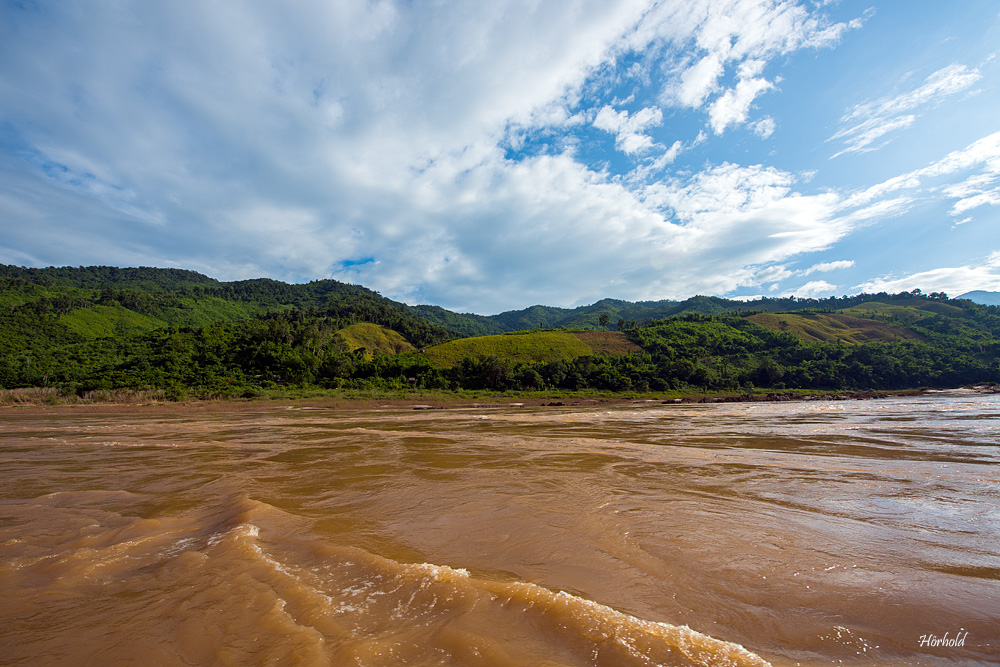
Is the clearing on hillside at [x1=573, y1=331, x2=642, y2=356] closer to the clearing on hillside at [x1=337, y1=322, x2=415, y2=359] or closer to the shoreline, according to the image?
the shoreline

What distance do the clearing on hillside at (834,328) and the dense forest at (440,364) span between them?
1.43 feet

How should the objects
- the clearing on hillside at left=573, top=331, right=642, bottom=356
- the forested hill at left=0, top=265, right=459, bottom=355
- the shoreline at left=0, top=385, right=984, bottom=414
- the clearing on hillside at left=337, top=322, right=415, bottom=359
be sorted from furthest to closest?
1. the clearing on hillside at left=337, top=322, right=415, bottom=359
2. the clearing on hillside at left=573, top=331, right=642, bottom=356
3. the forested hill at left=0, top=265, right=459, bottom=355
4. the shoreline at left=0, top=385, right=984, bottom=414

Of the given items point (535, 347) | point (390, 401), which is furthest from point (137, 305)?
point (535, 347)

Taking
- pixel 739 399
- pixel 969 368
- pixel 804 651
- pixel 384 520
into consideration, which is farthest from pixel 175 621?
pixel 969 368

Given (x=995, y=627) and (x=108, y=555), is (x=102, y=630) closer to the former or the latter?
(x=108, y=555)

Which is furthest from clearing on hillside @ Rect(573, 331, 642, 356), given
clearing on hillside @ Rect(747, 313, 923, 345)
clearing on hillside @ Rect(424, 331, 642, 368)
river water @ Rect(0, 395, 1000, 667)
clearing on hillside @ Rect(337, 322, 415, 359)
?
river water @ Rect(0, 395, 1000, 667)

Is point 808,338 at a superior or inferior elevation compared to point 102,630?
superior

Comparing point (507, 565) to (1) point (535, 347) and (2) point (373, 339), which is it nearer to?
(1) point (535, 347)

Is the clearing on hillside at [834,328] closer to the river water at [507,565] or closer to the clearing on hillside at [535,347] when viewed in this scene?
the clearing on hillside at [535,347]

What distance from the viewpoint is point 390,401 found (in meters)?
47.9

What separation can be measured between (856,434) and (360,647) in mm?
21401

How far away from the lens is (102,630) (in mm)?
3258

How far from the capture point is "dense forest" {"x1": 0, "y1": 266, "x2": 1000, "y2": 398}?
5416cm

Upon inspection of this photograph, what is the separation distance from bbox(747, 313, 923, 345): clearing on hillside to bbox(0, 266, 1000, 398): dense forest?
1.43 ft
